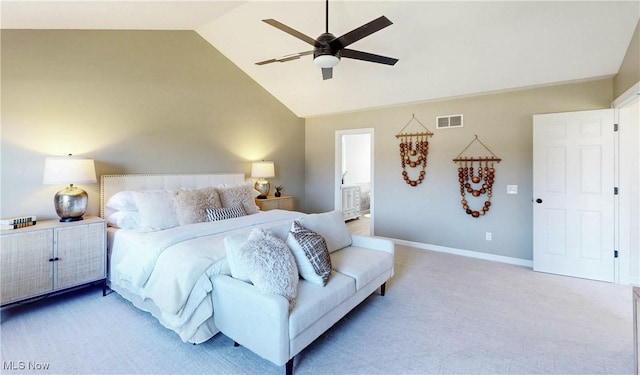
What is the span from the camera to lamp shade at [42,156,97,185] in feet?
9.46

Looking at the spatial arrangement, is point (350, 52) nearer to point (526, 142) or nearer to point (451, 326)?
point (451, 326)

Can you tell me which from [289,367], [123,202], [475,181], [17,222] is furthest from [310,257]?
[475,181]

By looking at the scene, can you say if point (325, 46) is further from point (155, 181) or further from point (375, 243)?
point (155, 181)

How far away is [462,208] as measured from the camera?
14.9ft

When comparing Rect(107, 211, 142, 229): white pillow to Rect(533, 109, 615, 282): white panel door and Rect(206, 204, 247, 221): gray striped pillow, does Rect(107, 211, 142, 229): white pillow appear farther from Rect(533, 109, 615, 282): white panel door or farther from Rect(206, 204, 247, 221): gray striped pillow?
Rect(533, 109, 615, 282): white panel door

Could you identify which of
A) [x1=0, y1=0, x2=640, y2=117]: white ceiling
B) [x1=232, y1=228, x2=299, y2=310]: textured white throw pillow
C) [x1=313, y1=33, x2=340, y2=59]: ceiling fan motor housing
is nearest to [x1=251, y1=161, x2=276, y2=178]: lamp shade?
[x1=0, y1=0, x2=640, y2=117]: white ceiling

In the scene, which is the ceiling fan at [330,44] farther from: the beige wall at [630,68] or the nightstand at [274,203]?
the nightstand at [274,203]

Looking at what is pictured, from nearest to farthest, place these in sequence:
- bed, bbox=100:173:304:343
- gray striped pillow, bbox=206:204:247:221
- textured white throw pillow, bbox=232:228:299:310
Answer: textured white throw pillow, bbox=232:228:299:310 < bed, bbox=100:173:304:343 < gray striped pillow, bbox=206:204:247:221

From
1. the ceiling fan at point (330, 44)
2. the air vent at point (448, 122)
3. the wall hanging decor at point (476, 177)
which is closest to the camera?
the ceiling fan at point (330, 44)

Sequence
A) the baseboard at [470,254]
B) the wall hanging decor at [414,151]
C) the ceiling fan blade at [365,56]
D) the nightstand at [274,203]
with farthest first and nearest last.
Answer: the nightstand at [274,203]
the wall hanging decor at [414,151]
the baseboard at [470,254]
the ceiling fan blade at [365,56]

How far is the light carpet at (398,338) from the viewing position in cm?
201

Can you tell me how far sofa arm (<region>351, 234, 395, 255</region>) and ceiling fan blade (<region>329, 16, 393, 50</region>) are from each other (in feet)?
6.32

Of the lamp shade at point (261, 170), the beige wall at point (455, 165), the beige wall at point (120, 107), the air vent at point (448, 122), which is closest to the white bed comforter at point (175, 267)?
the beige wall at point (120, 107)

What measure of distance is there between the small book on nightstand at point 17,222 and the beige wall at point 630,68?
19.5 feet
